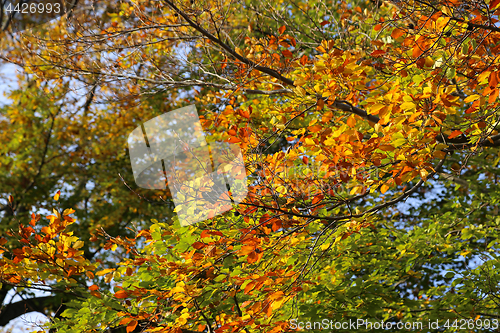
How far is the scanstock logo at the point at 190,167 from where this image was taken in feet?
11.5

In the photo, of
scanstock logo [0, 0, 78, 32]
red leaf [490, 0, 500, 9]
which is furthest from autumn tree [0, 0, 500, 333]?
scanstock logo [0, 0, 78, 32]

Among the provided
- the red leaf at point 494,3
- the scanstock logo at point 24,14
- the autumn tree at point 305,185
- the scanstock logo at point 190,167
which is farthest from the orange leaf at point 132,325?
the scanstock logo at point 24,14

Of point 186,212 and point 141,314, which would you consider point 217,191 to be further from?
point 141,314

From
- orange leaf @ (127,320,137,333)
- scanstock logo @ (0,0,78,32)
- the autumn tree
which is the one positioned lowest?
orange leaf @ (127,320,137,333)

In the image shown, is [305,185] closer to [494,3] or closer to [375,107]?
[375,107]

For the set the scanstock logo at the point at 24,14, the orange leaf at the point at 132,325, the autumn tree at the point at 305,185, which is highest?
the scanstock logo at the point at 24,14

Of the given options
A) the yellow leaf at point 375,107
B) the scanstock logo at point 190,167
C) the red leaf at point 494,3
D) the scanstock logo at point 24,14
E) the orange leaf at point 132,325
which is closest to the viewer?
the red leaf at point 494,3

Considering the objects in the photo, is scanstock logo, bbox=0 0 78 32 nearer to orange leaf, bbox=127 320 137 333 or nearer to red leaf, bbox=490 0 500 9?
orange leaf, bbox=127 320 137 333

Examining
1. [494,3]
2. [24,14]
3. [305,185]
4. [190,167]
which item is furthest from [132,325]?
[24,14]

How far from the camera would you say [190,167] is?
23.8 feet

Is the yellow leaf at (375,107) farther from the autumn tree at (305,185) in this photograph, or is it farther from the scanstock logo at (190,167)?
the scanstock logo at (190,167)

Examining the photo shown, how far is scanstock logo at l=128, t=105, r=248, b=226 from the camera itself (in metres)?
3.49

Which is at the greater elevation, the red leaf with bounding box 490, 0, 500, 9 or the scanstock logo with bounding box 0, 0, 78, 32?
the scanstock logo with bounding box 0, 0, 78, 32

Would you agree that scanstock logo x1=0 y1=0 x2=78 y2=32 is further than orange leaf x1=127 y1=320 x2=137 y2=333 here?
Yes
